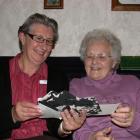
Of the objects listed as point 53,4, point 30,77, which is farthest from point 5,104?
point 53,4

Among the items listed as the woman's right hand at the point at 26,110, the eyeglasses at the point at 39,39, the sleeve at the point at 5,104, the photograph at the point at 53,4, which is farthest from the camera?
the photograph at the point at 53,4

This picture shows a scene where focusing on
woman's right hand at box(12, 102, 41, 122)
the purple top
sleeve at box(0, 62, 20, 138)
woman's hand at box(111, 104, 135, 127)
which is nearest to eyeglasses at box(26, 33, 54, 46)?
sleeve at box(0, 62, 20, 138)

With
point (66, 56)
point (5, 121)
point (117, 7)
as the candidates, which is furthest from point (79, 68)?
point (5, 121)

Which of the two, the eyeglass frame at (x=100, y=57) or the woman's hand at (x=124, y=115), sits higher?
the eyeglass frame at (x=100, y=57)

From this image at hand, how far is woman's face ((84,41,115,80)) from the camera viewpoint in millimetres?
1992

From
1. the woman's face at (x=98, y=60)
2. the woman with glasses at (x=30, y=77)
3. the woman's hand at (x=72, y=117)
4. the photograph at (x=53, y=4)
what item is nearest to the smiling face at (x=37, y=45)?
the woman with glasses at (x=30, y=77)

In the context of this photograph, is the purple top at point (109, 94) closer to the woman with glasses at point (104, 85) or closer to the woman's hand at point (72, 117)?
the woman with glasses at point (104, 85)

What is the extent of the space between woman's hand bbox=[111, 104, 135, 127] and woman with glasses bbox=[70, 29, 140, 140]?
0.23 metres

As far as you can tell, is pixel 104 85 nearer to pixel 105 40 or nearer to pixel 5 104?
pixel 105 40

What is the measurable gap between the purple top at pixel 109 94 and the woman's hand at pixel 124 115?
224 millimetres

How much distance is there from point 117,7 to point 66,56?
567 millimetres

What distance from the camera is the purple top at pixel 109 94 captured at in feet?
6.41

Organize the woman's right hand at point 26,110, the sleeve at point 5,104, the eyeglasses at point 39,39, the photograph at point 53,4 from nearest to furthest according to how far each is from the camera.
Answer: the woman's right hand at point 26,110 < the sleeve at point 5,104 < the eyeglasses at point 39,39 < the photograph at point 53,4

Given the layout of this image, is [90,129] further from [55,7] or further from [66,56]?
[55,7]
